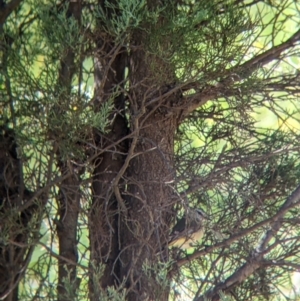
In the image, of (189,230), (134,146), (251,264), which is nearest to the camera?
(134,146)

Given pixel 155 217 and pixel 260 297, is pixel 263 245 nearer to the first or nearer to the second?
pixel 260 297

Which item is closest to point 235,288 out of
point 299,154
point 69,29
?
point 299,154

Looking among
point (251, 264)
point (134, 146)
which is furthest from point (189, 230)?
point (134, 146)

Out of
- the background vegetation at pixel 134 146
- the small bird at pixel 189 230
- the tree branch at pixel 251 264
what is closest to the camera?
the background vegetation at pixel 134 146

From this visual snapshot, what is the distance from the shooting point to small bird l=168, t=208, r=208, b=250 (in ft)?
9.99

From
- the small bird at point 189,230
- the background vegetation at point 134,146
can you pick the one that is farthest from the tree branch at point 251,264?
the small bird at point 189,230

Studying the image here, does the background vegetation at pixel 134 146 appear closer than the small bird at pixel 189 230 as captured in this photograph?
Yes

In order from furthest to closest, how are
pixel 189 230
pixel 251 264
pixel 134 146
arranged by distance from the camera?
pixel 251 264 → pixel 189 230 → pixel 134 146

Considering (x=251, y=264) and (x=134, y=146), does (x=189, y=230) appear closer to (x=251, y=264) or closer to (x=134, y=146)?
(x=251, y=264)

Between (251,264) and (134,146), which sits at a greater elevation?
(134,146)

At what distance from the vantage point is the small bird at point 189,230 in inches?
120

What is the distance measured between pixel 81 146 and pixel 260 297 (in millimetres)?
1458

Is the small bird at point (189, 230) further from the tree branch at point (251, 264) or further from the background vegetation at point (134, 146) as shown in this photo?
the tree branch at point (251, 264)

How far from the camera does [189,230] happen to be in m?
3.09
